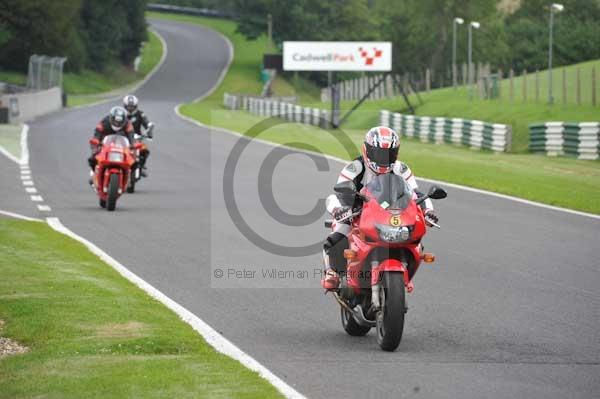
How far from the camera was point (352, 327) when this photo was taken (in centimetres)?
1012

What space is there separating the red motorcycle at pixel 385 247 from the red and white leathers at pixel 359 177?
0.19 metres

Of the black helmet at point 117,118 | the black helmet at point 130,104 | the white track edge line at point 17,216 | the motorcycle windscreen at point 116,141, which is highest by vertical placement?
the black helmet at point 130,104

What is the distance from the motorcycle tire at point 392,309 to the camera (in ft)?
29.8

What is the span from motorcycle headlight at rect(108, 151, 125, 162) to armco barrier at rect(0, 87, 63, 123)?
101ft

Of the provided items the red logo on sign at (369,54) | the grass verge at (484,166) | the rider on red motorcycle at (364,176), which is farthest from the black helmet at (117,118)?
the red logo on sign at (369,54)

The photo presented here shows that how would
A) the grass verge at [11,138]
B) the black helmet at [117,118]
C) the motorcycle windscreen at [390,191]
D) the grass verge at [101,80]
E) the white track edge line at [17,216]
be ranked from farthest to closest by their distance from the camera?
the grass verge at [101,80] → the grass verge at [11,138] → the black helmet at [117,118] → the white track edge line at [17,216] → the motorcycle windscreen at [390,191]

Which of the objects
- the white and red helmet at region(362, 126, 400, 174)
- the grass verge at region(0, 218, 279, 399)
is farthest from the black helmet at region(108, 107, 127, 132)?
the white and red helmet at region(362, 126, 400, 174)

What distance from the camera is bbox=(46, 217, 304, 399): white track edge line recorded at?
26.5ft

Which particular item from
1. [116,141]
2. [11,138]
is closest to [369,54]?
[11,138]

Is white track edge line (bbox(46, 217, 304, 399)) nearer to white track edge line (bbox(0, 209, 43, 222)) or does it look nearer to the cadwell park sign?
white track edge line (bbox(0, 209, 43, 222))

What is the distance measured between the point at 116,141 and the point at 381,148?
39.1 ft

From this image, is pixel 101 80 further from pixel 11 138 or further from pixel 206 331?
pixel 206 331

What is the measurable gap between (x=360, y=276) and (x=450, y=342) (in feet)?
2.85

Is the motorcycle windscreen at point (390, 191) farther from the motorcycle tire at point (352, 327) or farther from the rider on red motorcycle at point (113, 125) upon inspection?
the rider on red motorcycle at point (113, 125)
